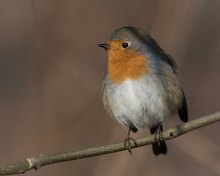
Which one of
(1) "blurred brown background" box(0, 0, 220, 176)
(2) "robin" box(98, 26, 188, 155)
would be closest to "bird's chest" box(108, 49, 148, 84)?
(2) "robin" box(98, 26, 188, 155)

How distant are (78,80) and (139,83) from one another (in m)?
2.21

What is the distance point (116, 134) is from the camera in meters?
6.21

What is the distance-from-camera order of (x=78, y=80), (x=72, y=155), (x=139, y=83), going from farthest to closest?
(x=78, y=80) → (x=139, y=83) → (x=72, y=155)

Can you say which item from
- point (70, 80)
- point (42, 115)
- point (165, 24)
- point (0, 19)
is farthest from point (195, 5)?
point (0, 19)

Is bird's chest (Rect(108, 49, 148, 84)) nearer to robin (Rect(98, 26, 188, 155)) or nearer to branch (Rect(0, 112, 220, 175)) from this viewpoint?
robin (Rect(98, 26, 188, 155))

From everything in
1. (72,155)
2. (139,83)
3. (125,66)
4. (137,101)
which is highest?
(125,66)

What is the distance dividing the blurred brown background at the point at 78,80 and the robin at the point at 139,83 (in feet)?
3.02

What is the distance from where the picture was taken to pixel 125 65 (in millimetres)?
4895

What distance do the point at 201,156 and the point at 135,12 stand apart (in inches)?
89.5

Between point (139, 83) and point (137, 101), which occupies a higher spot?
point (139, 83)

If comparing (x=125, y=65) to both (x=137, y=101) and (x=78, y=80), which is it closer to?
(x=137, y=101)

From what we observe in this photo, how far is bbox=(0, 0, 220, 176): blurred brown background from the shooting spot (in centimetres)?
A: 640

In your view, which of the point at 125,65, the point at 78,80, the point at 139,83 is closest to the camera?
the point at 139,83

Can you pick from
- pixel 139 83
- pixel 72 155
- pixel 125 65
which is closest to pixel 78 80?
pixel 125 65
